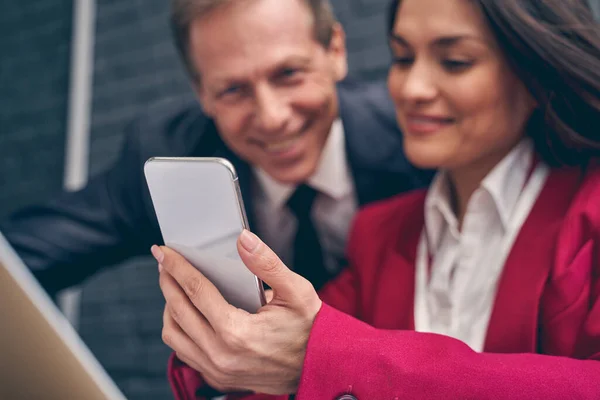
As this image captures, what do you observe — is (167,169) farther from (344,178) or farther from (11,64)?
(11,64)

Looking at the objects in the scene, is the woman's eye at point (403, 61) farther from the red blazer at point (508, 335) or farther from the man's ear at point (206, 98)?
the man's ear at point (206, 98)

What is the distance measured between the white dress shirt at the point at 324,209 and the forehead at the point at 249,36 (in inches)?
10.9

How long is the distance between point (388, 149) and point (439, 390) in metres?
0.81

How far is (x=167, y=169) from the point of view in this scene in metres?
0.55

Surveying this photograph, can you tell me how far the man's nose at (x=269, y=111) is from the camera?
1118 mm

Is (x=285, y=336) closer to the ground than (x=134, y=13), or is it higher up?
closer to the ground

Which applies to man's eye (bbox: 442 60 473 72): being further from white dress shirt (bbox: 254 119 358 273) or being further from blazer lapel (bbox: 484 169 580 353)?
white dress shirt (bbox: 254 119 358 273)

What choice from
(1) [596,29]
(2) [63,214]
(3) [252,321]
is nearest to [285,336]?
(3) [252,321]

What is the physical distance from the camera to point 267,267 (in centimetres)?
56

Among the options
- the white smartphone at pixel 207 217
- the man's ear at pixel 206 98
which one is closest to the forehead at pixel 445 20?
the white smartphone at pixel 207 217

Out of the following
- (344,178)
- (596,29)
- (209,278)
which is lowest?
(344,178)

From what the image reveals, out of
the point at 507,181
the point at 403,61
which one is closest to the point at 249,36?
the point at 403,61

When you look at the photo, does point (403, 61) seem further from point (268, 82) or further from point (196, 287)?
point (196, 287)

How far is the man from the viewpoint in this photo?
1.13 metres
